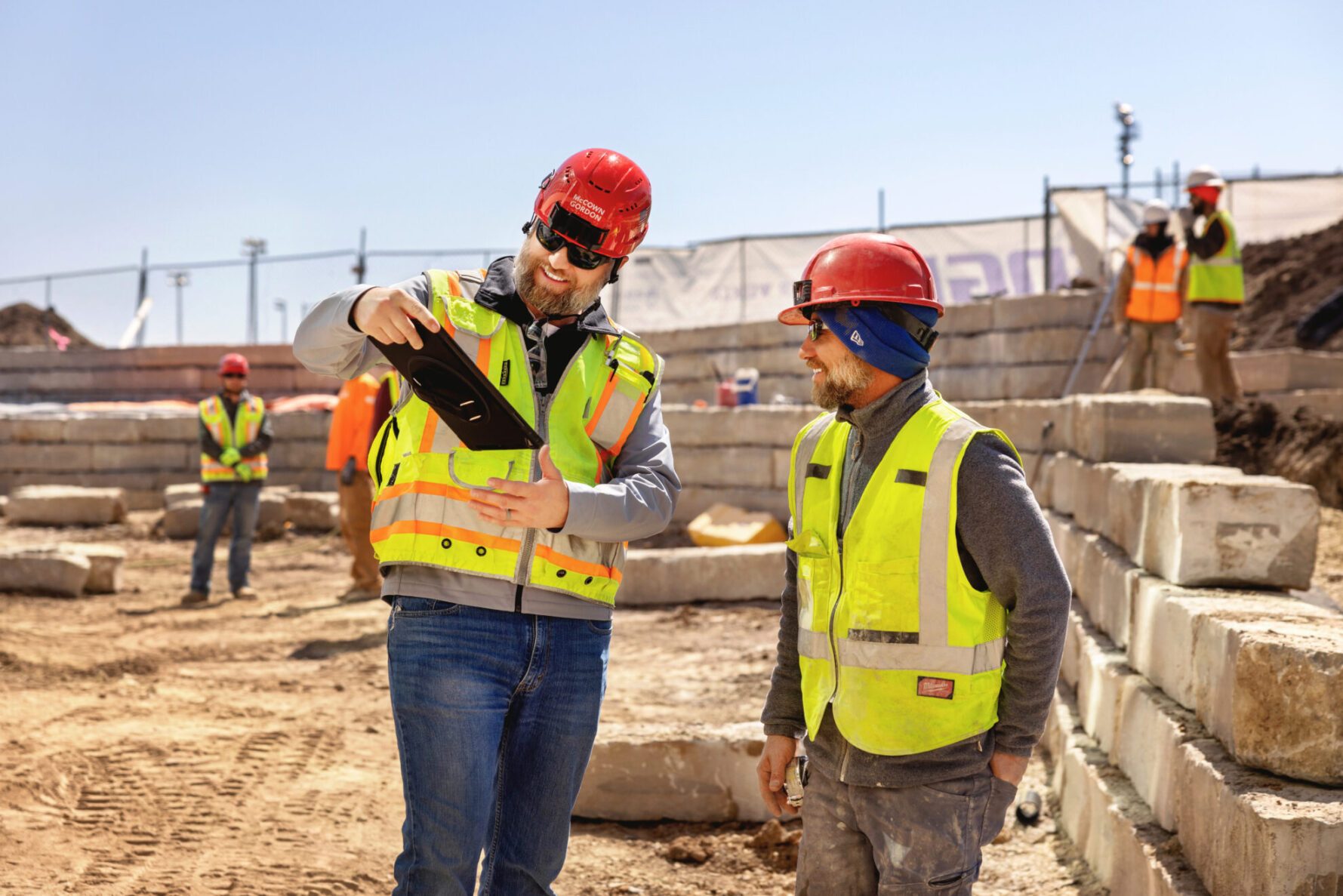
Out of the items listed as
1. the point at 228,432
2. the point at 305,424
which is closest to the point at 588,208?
the point at 228,432

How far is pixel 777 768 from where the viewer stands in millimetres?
2717

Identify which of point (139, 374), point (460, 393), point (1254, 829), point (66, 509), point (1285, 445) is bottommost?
point (66, 509)

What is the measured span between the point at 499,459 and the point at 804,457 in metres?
0.75

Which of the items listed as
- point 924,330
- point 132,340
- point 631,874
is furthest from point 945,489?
point 132,340

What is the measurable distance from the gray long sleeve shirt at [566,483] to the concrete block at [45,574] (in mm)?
9133

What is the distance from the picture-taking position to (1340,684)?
2.73 m

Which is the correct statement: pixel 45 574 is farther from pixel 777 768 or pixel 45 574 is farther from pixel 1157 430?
pixel 777 768

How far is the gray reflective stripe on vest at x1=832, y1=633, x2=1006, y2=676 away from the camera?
2.34 meters

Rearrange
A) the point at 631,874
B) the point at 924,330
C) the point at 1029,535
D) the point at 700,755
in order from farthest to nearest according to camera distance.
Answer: the point at 700,755 → the point at 631,874 → the point at 924,330 → the point at 1029,535

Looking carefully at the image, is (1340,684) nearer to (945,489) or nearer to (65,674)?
(945,489)

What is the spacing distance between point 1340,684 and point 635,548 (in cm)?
870

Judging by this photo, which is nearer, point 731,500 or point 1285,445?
point 1285,445

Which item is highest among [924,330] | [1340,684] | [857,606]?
[924,330]

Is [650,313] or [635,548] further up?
[650,313]
